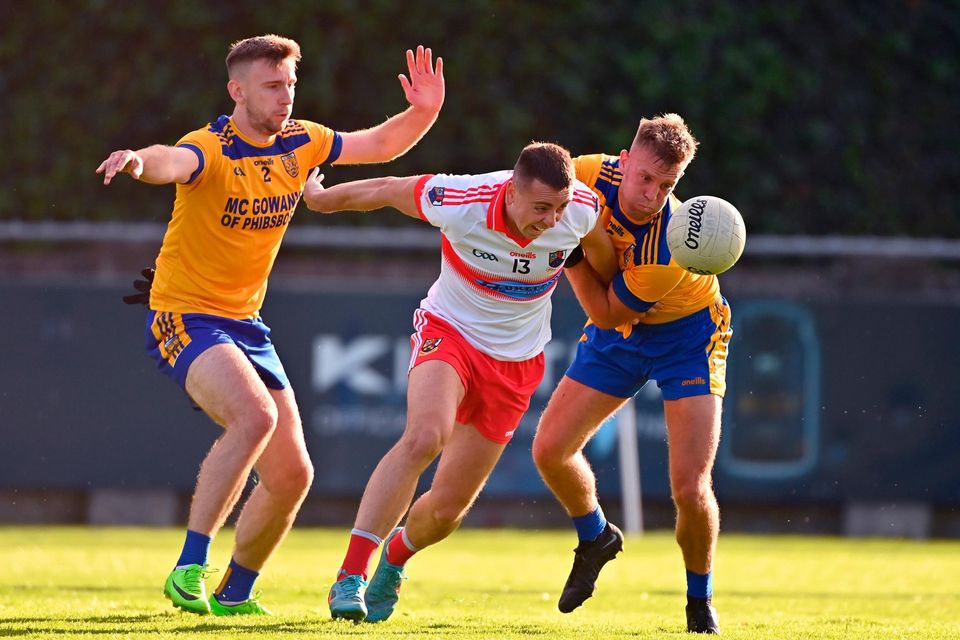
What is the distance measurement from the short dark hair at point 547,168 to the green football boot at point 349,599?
6.11ft

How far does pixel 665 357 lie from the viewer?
7.30 metres

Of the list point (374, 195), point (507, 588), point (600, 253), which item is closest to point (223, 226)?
point (374, 195)

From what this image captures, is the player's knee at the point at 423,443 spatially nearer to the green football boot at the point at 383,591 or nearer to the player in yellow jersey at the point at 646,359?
the green football boot at the point at 383,591

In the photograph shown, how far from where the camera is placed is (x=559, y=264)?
23.3 feet

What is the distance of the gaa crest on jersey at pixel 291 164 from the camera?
745 centimetres

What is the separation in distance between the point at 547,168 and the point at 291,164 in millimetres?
1456

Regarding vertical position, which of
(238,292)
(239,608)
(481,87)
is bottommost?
(239,608)

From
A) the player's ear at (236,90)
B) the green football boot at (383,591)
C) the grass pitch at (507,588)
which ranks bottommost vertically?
the grass pitch at (507,588)

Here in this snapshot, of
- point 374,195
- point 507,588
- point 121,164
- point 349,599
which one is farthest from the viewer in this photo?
point 507,588

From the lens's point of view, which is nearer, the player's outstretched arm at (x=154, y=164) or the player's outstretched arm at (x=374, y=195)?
the player's outstretched arm at (x=154, y=164)

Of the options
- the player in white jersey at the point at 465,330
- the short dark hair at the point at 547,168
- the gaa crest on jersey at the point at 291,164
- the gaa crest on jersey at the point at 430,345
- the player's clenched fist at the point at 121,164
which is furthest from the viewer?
the gaa crest on jersey at the point at 291,164

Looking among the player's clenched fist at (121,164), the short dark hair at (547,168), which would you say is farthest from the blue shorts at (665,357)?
the player's clenched fist at (121,164)

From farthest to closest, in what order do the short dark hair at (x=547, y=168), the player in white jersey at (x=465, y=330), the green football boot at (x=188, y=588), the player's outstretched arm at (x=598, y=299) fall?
the player's outstretched arm at (x=598, y=299)
the green football boot at (x=188, y=588)
the player in white jersey at (x=465, y=330)
the short dark hair at (x=547, y=168)

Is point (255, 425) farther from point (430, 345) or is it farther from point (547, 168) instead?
point (547, 168)
